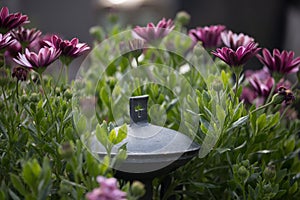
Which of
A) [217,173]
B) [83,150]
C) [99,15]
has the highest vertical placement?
[83,150]

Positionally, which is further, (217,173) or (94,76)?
(94,76)

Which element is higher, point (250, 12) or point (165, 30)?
point (165, 30)

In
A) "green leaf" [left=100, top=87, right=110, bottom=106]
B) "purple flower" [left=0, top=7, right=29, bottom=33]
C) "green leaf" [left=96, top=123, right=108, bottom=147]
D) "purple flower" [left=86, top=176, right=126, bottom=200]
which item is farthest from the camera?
"green leaf" [left=100, top=87, right=110, bottom=106]

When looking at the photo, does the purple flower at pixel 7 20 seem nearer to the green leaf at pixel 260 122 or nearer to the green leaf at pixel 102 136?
the green leaf at pixel 102 136

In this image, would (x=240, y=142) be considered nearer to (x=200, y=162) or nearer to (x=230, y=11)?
(x=200, y=162)

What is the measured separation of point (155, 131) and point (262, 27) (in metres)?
1.86

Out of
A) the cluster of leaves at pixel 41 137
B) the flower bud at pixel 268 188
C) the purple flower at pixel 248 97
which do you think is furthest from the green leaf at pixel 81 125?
the purple flower at pixel 248 97

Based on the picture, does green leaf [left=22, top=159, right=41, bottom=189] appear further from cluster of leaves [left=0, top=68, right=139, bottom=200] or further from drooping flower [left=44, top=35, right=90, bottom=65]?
drooping flower [left=44, top=35, right=90, bottom=65]

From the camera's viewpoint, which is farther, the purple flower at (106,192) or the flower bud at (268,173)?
the flower bud at (268,173)

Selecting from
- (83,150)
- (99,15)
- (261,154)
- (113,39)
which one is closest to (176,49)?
(113,39)

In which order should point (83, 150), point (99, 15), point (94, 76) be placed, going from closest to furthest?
1. point (83, 150)
2. point (94, 76)
3. point (99, 15)

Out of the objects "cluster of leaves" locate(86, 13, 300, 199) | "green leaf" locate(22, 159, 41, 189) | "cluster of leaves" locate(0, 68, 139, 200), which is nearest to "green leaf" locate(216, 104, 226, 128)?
"cluster of leaves" locate(86, 13, 300, 199)

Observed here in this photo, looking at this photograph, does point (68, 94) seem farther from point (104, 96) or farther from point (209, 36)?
point (209, 36)

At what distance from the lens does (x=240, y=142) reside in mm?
656
